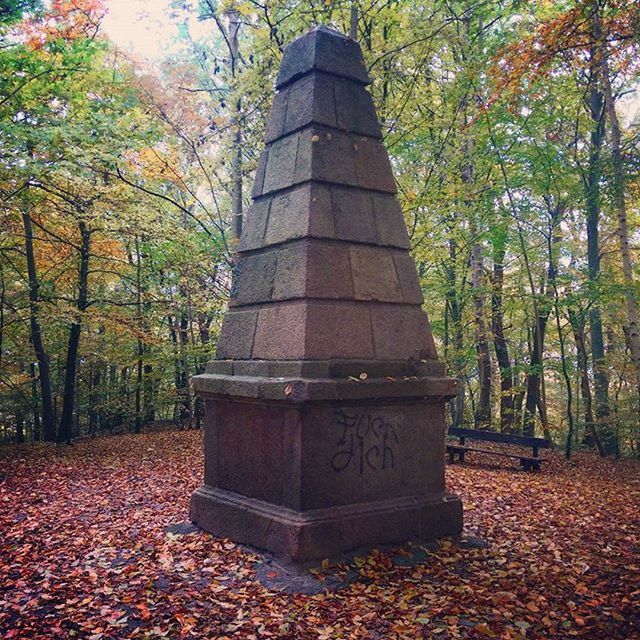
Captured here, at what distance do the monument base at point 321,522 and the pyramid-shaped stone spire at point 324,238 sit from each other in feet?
4.62

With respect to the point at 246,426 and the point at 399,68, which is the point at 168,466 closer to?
the point at 246,426

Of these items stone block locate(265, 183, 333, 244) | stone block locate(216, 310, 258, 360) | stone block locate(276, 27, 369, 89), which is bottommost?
stone block locate(216, 310, 258, 360)

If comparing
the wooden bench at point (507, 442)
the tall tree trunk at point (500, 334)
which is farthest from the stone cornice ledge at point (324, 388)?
the tall tree trunk at point (500, 334)

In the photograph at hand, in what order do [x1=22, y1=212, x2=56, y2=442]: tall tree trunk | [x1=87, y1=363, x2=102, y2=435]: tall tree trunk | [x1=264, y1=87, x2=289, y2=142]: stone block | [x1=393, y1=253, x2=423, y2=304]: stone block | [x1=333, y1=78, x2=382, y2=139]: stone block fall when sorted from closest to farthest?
[x1=393, y1=253, x2=423, y2=304]: stone block < [x1=333, y1=78, x2=382, y2=139]: stone block < [x1=264, y1=87, x2=289, y2=142]: stone block < [x1=22, y1=212, x2=56, y2=442]: tall tree trunk < [x1=87, y1=363, x2=102, y2=435]: tall tree trunk

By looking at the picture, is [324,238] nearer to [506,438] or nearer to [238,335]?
[238,335]

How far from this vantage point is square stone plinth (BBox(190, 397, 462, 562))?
4891 millimetres

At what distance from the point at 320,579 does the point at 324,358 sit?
6.12ft

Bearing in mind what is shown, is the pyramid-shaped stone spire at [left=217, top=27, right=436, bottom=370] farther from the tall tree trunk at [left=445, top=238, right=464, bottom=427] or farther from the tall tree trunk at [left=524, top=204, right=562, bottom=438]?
the tall tree trunk at [left=445, top=238, right=464, bottom=427]

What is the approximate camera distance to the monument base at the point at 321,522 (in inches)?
188

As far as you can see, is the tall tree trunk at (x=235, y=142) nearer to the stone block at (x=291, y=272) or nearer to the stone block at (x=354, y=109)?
the stone block at (x=354, y=109)

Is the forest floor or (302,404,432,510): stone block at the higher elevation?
(302,404,432,510): stone block

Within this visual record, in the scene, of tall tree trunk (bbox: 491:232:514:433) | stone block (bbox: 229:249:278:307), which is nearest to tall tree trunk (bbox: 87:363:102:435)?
tall tree trunk (bbox: 491:232:514:433)

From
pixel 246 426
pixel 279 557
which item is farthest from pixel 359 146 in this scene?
pixel 279 557

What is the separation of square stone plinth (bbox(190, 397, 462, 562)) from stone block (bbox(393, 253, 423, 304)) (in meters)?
1.08
